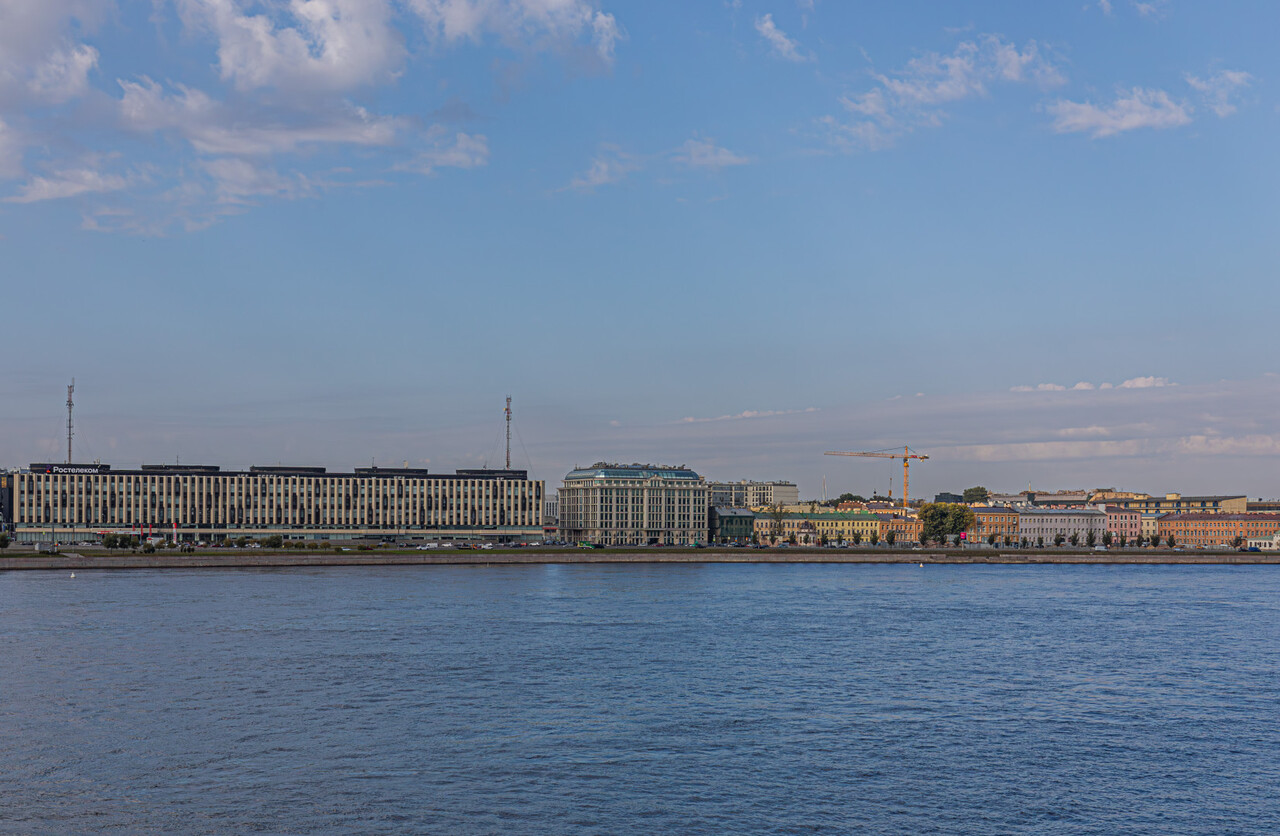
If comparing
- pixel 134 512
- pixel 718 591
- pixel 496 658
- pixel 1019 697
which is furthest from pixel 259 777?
pixel 134 512

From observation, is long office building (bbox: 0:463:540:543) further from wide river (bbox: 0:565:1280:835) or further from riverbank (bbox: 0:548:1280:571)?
wide river (bbox: 0:565:1280:835)

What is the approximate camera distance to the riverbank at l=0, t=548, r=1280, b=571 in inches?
4801

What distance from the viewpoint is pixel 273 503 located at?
18475cm

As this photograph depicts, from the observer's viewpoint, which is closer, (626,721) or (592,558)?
(626,721)

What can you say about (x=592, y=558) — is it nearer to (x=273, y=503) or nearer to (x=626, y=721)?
(x=273, y=503)

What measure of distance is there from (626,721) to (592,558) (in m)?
112

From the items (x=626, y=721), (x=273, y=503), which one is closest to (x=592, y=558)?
(x=273, y=503)

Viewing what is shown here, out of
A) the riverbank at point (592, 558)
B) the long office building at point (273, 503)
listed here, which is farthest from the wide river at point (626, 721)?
the long office building at point (273, 503)

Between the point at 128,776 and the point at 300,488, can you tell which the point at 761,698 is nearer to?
the point at 128,776

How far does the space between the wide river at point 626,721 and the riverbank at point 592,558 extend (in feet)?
163

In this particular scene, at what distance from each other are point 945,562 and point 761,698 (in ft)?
413

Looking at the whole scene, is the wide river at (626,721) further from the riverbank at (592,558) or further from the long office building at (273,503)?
the long office building at (273,503)

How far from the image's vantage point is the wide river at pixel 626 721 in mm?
27703

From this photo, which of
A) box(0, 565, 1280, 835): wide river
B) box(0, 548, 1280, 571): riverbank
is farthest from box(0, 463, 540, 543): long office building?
box(0, 565, 1280, 835): wide river
